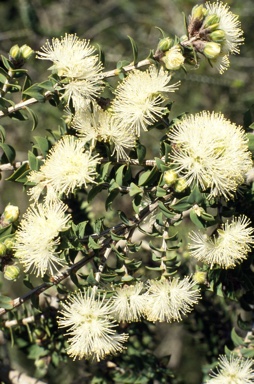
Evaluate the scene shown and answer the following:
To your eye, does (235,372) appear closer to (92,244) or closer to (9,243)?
(92,244)

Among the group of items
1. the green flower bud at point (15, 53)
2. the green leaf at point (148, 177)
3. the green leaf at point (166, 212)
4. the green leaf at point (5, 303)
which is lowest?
the green leaf at point (5, 303)

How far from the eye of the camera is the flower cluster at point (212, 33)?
165 centimetres

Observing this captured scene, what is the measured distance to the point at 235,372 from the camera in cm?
182

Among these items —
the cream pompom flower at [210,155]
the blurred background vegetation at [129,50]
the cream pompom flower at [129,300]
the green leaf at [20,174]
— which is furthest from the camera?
the blurred background vegetation at [129,50]

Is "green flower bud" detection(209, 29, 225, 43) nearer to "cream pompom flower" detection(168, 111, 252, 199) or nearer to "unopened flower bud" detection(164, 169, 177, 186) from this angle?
"cream pompom flower" detection(168, 111, 252, 199)

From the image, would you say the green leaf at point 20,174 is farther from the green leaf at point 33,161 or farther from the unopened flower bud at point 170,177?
the unopened flower bud at point 170,177


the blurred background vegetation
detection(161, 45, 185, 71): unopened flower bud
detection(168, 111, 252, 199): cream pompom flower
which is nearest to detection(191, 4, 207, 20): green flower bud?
detection(161, 45, 185, 71): unopened flower bud

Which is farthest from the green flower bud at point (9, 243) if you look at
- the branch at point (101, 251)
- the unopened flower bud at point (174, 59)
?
the unopened flower bud at point (174, 59)

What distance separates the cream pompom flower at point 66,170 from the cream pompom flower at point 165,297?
0.35m

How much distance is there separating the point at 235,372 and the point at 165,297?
36 cm

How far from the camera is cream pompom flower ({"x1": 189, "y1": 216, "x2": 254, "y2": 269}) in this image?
5.41 feet

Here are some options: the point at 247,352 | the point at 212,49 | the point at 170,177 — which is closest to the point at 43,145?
the point at 170,177

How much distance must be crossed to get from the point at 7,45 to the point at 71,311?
3050mm

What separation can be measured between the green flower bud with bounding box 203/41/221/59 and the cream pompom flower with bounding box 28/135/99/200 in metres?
0.41
